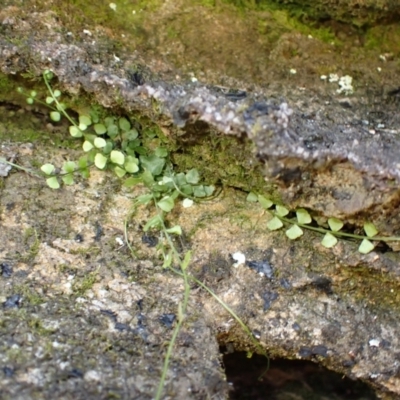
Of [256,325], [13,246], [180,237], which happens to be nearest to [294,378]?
[256,325]

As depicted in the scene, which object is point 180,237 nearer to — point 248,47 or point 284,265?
point 284,265

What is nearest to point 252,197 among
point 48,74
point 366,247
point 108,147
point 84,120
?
point 366,247

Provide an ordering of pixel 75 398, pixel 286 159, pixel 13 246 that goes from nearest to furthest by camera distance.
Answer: pixel 75 398 → pixel 286 159 → pixel 13 246

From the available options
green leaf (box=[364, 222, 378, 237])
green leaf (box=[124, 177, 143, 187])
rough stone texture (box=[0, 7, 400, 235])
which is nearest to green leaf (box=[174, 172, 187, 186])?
green leaf (box=[124, 177, 143, 187])

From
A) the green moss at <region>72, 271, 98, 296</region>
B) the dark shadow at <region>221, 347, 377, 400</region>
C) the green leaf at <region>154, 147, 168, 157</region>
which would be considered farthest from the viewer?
the dark shadow at <region>221, 347, 377, 400</region>

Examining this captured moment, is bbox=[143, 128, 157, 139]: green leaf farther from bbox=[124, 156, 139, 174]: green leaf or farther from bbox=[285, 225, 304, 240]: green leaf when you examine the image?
bbox=[285, 225, 304, 240]: green leaf
